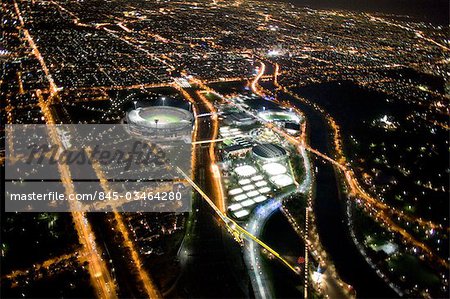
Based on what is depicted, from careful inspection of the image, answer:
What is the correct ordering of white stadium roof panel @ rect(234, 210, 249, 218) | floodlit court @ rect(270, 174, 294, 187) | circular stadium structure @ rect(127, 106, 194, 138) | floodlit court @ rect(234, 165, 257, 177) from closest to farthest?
white stadium roof panel @ rect(234, 210, 249, 218), floodlit court @ rect(270, 174, 294, 187), floodlit court @ rect(234, 165, 257, 177), circular stadium structure @ rect(127, 106, 194, 138)

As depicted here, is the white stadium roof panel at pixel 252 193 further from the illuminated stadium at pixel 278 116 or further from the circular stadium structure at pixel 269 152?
the illuminated stadium at pixel 278 116

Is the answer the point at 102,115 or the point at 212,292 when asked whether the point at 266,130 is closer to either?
the point at 102,115

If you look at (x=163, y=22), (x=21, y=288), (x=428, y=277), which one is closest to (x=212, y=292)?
(x=21, y=288)

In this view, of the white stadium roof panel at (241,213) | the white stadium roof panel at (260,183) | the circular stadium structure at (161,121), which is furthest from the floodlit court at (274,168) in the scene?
the circular stadium structure at (161,121)

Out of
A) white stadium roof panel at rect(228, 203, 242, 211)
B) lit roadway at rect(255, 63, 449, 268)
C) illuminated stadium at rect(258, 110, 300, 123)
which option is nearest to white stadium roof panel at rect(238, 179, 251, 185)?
white stadium roof panel at rect(228, 203, 242, 211)

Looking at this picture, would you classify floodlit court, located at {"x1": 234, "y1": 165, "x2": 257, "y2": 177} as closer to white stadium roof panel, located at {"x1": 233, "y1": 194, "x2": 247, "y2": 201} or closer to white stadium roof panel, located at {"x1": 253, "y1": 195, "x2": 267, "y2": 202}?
white stadium roof panel, located at {"x1": 233, "y1": 194, "x2": 247, "y2": 201}

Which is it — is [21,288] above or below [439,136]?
below
